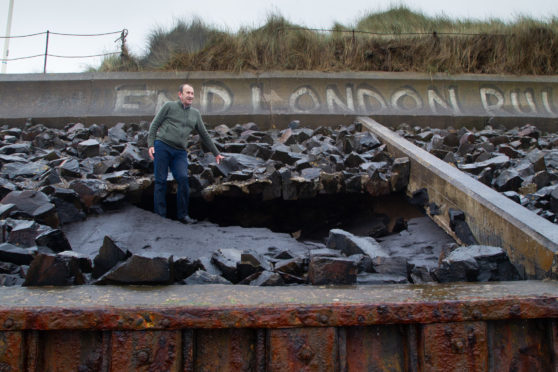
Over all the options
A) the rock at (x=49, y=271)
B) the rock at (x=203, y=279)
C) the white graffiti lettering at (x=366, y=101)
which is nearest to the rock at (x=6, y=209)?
the rock at (x=49, y=271)

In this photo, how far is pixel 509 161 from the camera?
16.6 ft

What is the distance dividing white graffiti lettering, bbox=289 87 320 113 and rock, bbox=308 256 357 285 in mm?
6061

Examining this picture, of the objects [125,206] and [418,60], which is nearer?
[125,206]

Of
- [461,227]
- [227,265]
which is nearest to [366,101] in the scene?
[461,227]

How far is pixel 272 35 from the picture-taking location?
9.34 m

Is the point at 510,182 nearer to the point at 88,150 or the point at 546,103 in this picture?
the point at 88,150

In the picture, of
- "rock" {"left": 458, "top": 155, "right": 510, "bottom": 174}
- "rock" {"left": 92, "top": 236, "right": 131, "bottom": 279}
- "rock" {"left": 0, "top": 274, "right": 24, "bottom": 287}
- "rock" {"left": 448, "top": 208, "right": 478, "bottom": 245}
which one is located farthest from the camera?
"rock" {"left": 458, "top": 155, "right": 510, "bottom": 174}

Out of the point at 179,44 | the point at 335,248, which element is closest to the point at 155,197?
the point at 335,248

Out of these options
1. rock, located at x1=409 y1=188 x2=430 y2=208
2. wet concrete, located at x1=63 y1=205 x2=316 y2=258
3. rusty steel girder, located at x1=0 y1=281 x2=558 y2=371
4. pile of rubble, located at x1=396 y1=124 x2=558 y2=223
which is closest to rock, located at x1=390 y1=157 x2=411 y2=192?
rock, located at x1=409 y1=188 x2=430 y2=208

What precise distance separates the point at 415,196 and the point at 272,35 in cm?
597

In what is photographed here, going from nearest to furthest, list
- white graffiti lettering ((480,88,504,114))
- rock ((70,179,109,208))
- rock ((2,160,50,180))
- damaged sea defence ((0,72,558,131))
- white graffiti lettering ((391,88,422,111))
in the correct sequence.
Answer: rock ((70,179,109,208))
rock ((2,160,50,180))
damaged sea defence ((0,72,558,131))
white graffiti lettering ((391,88,422,111))
white graffiti lettering ((480,88,504,114))

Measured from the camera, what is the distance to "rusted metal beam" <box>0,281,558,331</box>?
5.69 feet

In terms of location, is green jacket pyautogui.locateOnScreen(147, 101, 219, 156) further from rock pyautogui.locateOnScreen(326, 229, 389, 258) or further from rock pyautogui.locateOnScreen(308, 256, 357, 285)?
rock pyautogui.locateOnScreen(308, 256, 357, 285)

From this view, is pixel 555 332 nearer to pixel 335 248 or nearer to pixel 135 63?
pixel 335 248
